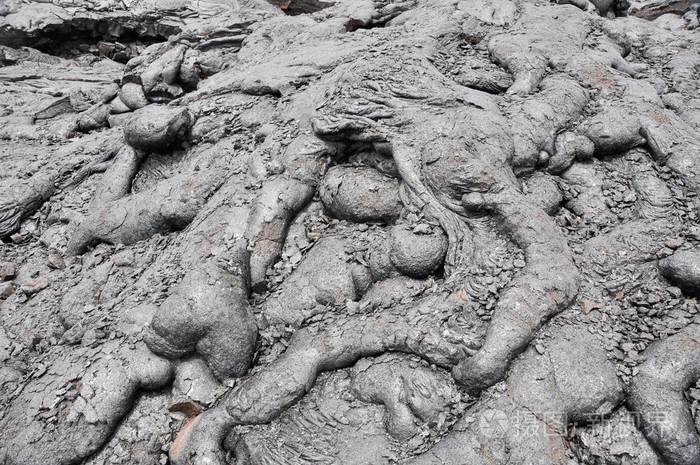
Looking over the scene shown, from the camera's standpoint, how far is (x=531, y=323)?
4520 millimetres

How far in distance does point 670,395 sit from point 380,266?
3.14 m

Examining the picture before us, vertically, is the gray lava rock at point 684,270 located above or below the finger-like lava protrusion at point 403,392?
above

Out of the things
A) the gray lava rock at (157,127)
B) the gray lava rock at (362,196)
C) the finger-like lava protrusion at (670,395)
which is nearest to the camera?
the finger-like lava protrusion at (670,395)

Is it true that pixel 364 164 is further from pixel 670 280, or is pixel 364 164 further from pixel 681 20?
pixel 681 20

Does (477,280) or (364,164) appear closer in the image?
(477,280)

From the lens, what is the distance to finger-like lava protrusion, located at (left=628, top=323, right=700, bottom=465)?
3982mm

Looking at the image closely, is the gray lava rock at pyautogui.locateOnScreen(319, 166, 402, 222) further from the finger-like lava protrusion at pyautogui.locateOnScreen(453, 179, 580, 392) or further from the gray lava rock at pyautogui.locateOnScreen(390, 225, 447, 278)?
the finger-like lava protrusion at pyautogui.locateOnScreen(453, 179, 580, 392)

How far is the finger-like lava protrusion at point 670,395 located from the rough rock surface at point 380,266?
2 centimetres

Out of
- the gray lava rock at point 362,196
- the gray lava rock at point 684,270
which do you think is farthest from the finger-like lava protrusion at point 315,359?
the gray lava rock at point 684,270

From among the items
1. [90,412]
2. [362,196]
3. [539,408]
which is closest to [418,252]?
[362,196]

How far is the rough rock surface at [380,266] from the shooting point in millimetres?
4402

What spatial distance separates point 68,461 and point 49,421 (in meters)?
0.48

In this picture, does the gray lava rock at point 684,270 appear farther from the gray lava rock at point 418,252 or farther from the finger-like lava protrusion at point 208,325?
the finger-like lava protrusion at point 208,325

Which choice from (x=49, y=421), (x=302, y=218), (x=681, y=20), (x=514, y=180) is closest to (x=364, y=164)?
(x=302, y=218)
